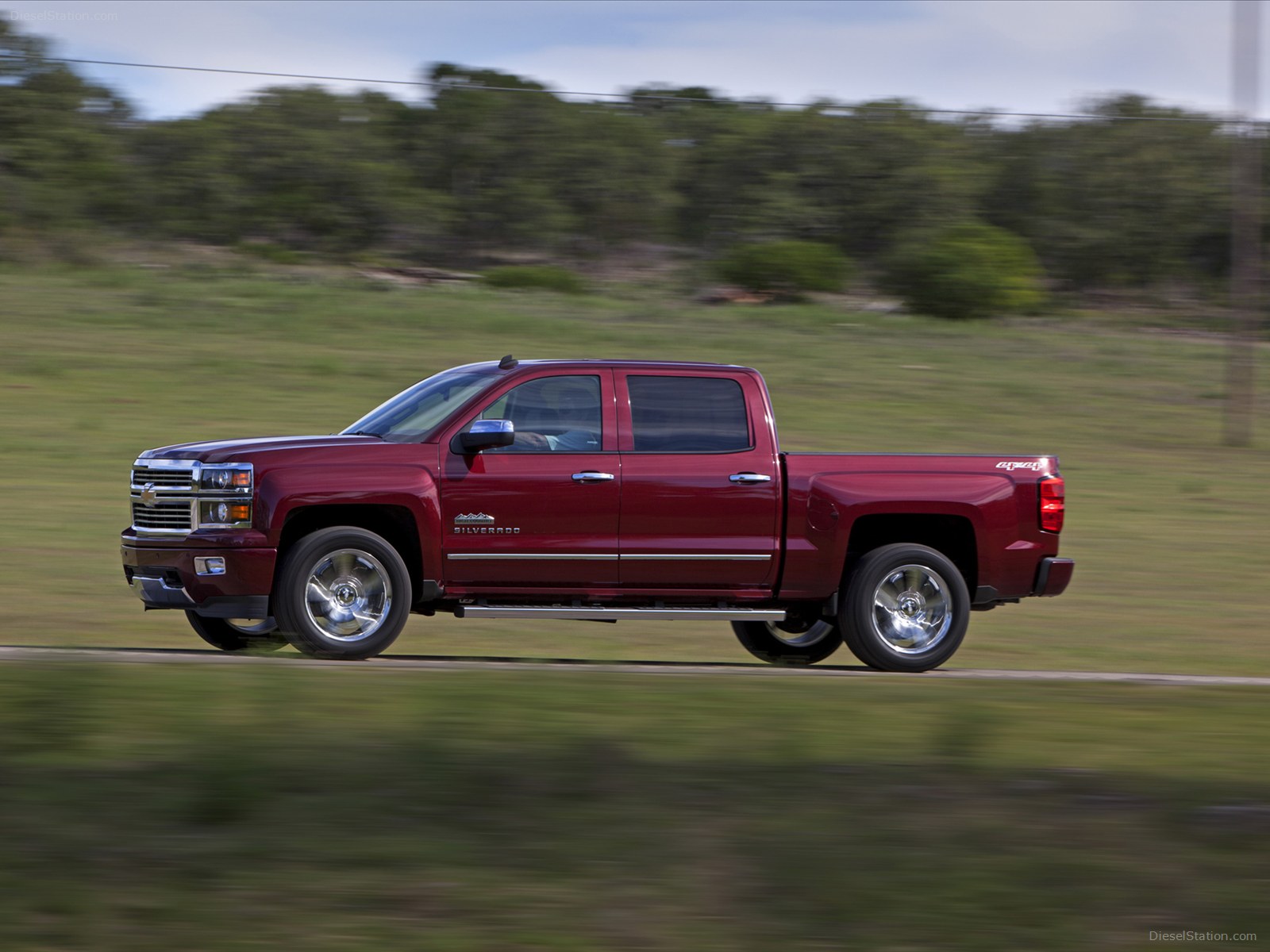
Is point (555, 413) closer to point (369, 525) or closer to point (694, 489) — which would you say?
point (694, 489)

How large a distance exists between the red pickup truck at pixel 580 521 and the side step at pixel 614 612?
0.6 inches

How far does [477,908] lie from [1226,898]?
2147mm

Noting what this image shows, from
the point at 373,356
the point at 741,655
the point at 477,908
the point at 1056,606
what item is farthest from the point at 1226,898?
the point at 373,356

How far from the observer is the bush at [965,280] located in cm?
4428

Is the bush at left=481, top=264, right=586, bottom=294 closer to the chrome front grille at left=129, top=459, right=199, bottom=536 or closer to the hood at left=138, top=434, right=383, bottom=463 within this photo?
the hood at left=138, top=434, right=383, bottom=463

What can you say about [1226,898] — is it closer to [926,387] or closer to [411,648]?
[411,648]

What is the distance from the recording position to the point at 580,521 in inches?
383

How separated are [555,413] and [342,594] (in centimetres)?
165

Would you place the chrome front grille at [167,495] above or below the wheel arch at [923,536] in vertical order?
above

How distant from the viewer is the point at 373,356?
98.2ft

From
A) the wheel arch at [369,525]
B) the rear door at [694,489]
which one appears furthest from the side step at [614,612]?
the wheel arch at [369,525]

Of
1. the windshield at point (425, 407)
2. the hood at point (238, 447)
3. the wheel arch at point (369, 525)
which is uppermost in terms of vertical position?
the windshield at point (425, 407)

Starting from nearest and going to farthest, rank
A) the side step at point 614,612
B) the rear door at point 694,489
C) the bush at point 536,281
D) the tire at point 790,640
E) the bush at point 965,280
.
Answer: the side step at point 614,612 → the rear door at point 694,489 → the tire at point 790,640 → the bush at point 965,280 → the bush at point 536,281

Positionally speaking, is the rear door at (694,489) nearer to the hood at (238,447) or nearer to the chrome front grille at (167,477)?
the hood at (238,447)
